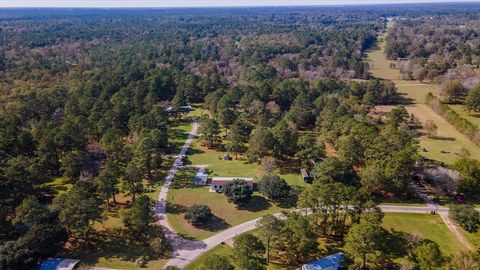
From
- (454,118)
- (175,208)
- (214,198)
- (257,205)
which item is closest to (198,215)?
(175,208)

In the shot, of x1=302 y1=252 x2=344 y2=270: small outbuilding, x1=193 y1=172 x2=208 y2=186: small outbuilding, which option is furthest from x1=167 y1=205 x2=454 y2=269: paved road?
x1=193 y1=172 x2=208 y2=186: small outbuilding

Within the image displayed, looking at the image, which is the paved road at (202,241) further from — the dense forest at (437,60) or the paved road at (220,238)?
the dense forest at (437,60)

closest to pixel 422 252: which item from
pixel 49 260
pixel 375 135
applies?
pixel 375 135

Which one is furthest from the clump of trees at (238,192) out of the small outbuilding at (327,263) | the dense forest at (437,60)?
the dense forest at (437,60)

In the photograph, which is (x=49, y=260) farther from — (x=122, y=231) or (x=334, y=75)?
(x=334, y=75)

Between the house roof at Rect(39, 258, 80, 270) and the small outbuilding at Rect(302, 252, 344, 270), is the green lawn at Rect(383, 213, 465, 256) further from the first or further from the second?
the house roof at Rect(39, 258, 80, 270)

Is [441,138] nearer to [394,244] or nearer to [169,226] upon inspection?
[394,244]
